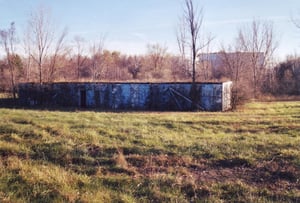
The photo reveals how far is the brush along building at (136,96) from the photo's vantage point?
23281mm

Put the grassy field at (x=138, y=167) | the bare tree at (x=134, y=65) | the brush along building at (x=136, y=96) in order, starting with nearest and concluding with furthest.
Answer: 1. the grassy field at (x=138, y=167)
2. the brush along building at (x=136, y=96)
3. the bare tree at (x=134, y=65)

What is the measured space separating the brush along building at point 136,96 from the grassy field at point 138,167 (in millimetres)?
13027

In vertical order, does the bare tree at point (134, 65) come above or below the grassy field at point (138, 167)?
above

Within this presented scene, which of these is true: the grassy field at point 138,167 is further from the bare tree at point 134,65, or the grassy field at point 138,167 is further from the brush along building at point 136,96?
the bare tree at point 134,65

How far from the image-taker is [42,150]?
7.78 meters

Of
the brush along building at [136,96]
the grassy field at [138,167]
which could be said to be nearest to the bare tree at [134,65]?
the brush along building at [136,96]

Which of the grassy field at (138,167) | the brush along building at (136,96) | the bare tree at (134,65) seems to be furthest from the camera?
the bare tree at (134,65)

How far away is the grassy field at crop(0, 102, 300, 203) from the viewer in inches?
197

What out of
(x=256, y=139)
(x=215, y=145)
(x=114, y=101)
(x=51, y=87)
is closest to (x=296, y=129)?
(x=256, y=139)

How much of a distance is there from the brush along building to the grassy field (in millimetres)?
13027

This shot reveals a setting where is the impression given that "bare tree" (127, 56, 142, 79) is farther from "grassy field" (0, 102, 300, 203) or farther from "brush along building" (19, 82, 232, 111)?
"grassy field" (0, 102, 300, 203)

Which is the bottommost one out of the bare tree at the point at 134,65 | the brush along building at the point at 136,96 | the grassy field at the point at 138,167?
the grassy field at the point at 138,167

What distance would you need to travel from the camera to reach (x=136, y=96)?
2438 cm

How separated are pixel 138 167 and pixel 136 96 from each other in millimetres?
17842
